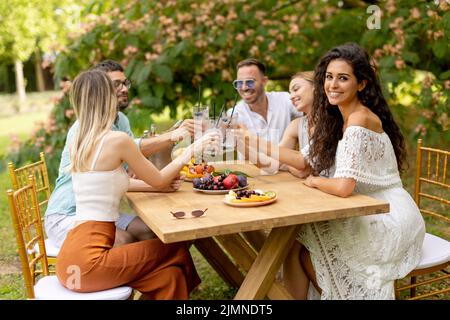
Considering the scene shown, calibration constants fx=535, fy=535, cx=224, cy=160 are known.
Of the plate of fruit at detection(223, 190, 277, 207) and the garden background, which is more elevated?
the garden background

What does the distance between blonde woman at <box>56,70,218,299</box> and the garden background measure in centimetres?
328

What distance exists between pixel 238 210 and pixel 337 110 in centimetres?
100

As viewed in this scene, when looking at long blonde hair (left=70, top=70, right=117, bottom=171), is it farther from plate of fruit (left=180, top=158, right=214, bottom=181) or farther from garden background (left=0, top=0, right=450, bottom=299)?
garden background (left=0, top=0, right=450, bottom=299)

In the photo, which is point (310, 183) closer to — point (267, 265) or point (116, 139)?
point (267, 265)

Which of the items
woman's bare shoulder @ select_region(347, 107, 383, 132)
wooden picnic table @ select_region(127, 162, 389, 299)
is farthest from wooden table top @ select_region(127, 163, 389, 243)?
woman's bare shoulder @ select_region(347, 107, 383, 132)

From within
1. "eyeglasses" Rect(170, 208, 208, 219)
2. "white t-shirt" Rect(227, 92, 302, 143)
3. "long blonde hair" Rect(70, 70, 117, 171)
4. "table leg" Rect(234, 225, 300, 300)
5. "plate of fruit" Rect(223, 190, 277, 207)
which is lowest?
"table leg" Rect(234, 225, 300, 300)

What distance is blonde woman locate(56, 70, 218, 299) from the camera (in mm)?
2562

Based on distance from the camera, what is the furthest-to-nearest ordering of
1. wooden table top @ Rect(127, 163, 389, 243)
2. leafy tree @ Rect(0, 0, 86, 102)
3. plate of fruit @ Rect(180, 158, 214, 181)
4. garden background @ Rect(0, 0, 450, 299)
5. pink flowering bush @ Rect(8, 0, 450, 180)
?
leafy tree @ Rect(0, 0, 86, 102) → pink flowering bush @ Rect(8, 0, 450, 180) → garden background @ Rect(0, 0, 450, 299) → plate of fruit @ Rect(180, 158, 214, 181) → wooden table top @ Rect(127, 163, 389, 243)

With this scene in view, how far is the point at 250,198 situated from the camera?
261cm

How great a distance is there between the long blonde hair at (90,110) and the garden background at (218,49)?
332cm

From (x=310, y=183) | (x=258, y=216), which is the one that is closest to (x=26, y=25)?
(x=310, y=183)

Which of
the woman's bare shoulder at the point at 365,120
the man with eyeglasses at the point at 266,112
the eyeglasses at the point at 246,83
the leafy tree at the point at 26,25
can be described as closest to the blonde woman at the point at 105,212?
the woman's bare shoulder at the point at 365,120

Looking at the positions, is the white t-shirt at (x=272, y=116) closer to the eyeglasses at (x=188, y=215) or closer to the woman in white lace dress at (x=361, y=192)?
the woman in white lace dress at (x=361, y=192)
